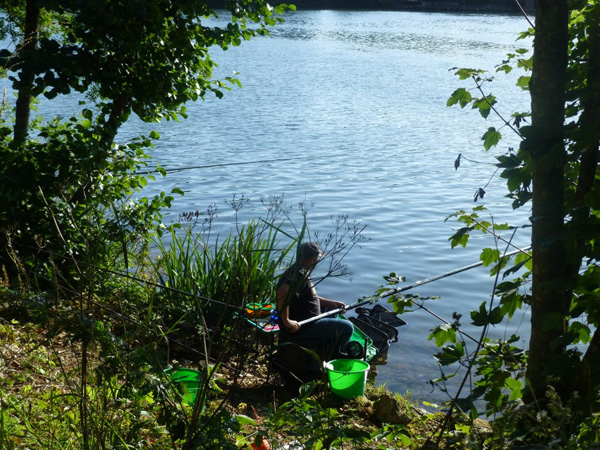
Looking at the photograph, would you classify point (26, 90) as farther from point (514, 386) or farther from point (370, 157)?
point (370, 157)

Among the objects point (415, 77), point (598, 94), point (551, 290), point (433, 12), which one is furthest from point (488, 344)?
point (433, 12)

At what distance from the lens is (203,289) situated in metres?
6.00

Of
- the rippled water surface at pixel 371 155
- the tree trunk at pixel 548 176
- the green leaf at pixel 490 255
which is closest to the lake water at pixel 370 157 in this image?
the rippled water surface at pixel 371 155

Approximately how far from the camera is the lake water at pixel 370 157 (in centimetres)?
878

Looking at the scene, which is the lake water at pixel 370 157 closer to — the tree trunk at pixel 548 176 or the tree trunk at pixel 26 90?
the tree trunk at pixel 548 176

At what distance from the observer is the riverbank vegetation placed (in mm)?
2275

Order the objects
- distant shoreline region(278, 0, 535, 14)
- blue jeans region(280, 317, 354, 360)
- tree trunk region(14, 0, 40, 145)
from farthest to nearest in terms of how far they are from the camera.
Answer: distant shoreline region(278, 0, 535, 14) < tree trunk region(14, 0, 40, 145) < blue jeans region(280, 317, 354, 360)

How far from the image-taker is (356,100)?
20.8 metres

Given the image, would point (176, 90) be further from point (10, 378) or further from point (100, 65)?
point (10, 378)

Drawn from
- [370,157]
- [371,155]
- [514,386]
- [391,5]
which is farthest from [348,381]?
[391,5]

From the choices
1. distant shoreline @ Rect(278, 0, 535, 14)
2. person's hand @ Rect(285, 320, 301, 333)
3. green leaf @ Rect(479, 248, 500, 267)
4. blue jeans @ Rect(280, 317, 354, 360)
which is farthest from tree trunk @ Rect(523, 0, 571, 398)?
distant shoreline @ Rect(278, 0, 535, 14)

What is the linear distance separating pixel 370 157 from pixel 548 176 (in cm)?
1248

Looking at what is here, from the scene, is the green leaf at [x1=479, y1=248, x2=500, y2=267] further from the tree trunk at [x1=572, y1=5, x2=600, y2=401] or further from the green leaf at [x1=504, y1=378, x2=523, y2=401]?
the green leaf at [x1=504, y1=378, x2=523, y2=401]

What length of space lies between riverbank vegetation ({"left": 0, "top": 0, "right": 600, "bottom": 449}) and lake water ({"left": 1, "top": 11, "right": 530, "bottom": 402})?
2.52ft
